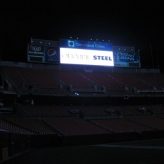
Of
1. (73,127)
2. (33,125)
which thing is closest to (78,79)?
(73,127)

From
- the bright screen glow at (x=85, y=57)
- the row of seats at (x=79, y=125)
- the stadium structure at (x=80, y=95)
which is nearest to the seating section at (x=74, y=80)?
the stadium structure at (x=80, y=95)

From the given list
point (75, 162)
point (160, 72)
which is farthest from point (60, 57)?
point (75, 162)

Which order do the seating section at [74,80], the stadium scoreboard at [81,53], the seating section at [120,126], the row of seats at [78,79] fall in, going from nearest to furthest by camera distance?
the seating section at [120,126] < the seating section at [74,80] < the stadium scoreboard at [81,53] < the row of seats at [78,79]

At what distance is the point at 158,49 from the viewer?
39.2 meters

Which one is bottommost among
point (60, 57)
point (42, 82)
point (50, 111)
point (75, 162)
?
point (75, 162)

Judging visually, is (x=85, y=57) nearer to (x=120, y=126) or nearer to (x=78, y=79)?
(x=78, y=79)

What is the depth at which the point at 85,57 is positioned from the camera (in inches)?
1442

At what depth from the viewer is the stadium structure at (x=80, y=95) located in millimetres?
29922

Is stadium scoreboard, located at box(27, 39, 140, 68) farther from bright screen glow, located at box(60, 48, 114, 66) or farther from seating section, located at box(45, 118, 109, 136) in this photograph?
seating section, located at box(45, 118, 109, 136)

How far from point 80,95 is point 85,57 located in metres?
3.82

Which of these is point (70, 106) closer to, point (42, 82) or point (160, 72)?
point (42, 82)

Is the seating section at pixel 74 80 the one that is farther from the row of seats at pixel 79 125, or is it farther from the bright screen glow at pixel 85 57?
the row of seats at pixel 79 125

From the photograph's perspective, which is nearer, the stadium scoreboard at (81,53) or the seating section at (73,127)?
the seating section at (73,127)

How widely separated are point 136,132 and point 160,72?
49.7 ft
